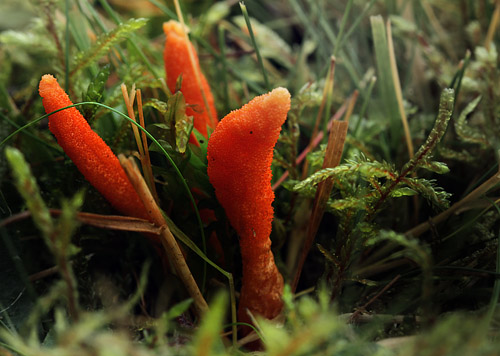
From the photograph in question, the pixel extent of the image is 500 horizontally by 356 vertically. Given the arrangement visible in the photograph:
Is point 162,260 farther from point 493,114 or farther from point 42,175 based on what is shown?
point 493,114

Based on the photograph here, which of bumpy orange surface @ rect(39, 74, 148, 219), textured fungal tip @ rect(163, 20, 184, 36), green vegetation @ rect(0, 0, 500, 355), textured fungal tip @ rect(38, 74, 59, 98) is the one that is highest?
textured fungal tip @ rect(163, 20, 184, 36)

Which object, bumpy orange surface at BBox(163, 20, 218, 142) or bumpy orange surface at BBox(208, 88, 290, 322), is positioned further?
bumpy orange surface at BBox(163, 20, 218, 142)

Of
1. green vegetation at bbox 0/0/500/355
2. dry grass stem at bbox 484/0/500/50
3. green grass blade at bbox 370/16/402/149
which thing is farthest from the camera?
dry grass stem at bbox 484/0/500/50

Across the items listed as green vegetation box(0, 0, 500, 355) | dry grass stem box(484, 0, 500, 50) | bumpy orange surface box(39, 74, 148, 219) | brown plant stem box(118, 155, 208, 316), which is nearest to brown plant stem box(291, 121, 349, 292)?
green vegetation box(0, 0, 500, 355)

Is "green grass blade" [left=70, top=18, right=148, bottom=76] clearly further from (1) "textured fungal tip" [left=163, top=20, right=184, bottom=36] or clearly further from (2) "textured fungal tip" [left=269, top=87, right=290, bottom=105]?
(2) "textured fungal tip" [left=269, top=87, right=290, bottom=105]

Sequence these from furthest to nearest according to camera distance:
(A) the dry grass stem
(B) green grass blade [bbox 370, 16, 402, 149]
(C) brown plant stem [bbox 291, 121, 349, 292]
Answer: (A) the dry grass stem
(B) green grass blade [bbox 370, 16, 402, 149]
(C) brown plant stem [bbox 291, 121, 349, 292]
